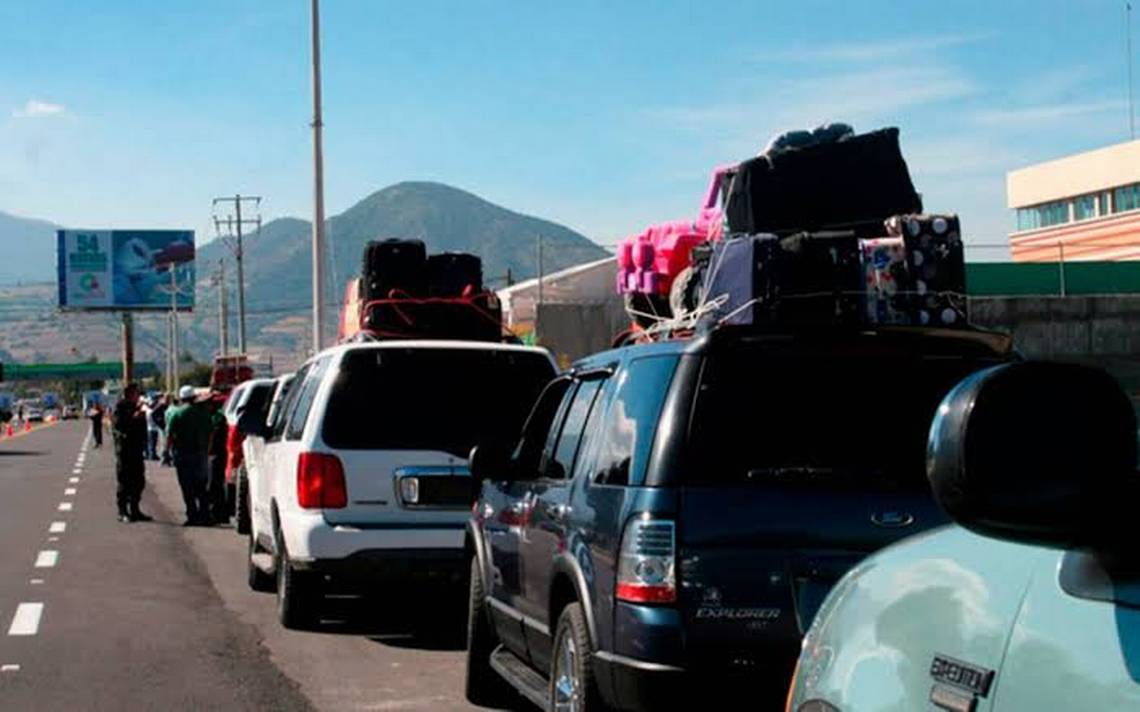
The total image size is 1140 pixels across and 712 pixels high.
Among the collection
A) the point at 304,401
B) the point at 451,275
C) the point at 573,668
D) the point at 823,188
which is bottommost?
the point at 573,668

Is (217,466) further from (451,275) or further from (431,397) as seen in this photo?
(431,397)

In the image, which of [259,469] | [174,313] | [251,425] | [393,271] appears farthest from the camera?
[174,313]

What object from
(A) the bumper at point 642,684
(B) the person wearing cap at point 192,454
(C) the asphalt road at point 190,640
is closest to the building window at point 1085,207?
(B) the person wearing cap at point 192,454

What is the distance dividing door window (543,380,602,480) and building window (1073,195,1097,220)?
65773 mm

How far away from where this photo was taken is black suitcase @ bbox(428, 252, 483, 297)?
17469 mm

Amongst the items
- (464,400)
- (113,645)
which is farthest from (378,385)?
(113,645)

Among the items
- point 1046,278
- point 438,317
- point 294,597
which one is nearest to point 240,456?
point 438,317

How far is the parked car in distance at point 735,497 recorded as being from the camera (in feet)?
19.6

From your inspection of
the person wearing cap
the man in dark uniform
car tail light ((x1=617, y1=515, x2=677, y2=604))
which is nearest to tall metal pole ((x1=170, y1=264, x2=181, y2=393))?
the man in dark uniform

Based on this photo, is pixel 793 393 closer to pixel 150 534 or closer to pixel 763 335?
pixel 763 335

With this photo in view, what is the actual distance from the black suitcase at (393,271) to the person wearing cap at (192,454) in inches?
199

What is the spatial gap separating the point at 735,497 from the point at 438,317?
36.8 feet

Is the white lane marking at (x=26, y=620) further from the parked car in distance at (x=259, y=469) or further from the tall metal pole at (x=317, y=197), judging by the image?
the tall metal pole at (x=317, y=197)

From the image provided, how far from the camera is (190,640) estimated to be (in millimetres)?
11273
